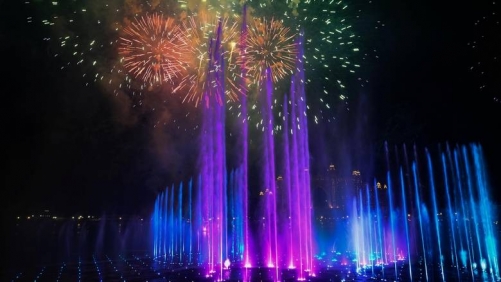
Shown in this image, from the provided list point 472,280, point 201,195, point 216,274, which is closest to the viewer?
point 472,280

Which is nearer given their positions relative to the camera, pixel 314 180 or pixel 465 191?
pixel 465 191

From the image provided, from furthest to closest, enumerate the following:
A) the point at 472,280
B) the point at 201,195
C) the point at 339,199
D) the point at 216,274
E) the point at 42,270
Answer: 1. the point at 339,199
2. the point at 201,195
3. the point at 42,270
4. the point at 216,274
5. the point at 472,280

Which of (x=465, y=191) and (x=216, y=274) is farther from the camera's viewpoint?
(x=465, y=191)

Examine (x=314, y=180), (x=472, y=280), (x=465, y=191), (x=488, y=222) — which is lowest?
(x=472, y=280)

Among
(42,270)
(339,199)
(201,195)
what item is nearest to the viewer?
(42,270)

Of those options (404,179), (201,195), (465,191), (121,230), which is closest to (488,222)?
(465,191)

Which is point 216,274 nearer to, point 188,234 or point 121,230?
point 188,234

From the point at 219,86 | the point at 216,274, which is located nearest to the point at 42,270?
the point at 216,274

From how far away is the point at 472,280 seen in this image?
15.6 meters

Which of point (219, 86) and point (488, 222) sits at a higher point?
point (219, 86)

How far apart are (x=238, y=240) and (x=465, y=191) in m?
20.6

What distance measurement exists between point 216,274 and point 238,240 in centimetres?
2013

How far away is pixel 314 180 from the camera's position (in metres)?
60.3

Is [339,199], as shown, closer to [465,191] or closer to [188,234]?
[188,234]
